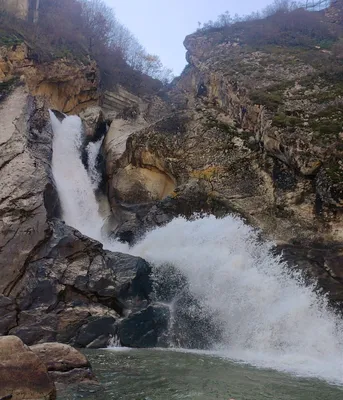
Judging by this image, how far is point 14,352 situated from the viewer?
7355 millimetres

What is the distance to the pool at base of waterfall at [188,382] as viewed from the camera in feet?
25.1

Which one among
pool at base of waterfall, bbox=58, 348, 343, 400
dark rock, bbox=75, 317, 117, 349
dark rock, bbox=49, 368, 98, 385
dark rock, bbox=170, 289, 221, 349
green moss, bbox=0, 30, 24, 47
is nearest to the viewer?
pool at base of waterfall, bbox=58, 348, 343, 400

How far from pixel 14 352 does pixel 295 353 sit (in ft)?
26.6

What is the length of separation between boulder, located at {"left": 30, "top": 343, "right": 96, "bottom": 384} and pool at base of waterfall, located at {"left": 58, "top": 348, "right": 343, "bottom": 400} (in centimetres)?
32

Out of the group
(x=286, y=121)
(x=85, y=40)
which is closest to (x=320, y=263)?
(x=286, y=121)

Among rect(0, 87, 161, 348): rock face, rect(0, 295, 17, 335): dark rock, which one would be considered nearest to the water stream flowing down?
rect(0, 87, 161, 348): rock face

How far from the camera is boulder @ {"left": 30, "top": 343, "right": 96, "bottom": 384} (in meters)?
8.26

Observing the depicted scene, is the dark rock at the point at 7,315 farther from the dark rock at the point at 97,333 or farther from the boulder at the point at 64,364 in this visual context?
the boulder at the point at 64,364

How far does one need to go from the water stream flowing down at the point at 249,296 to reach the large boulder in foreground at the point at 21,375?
581 cm

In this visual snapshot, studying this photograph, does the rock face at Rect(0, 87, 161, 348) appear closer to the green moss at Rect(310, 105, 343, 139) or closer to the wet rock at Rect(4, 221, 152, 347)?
the wet rock at Rect(4, 221, 152, 347)

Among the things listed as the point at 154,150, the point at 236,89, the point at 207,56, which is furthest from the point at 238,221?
the point at 207,56

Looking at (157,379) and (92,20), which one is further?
(92,20)

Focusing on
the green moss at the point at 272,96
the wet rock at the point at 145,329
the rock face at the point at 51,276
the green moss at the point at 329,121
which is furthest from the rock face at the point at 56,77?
the wet rock at the point at 145,329

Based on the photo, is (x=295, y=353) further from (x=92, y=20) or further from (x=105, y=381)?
(x=92, y=20)
